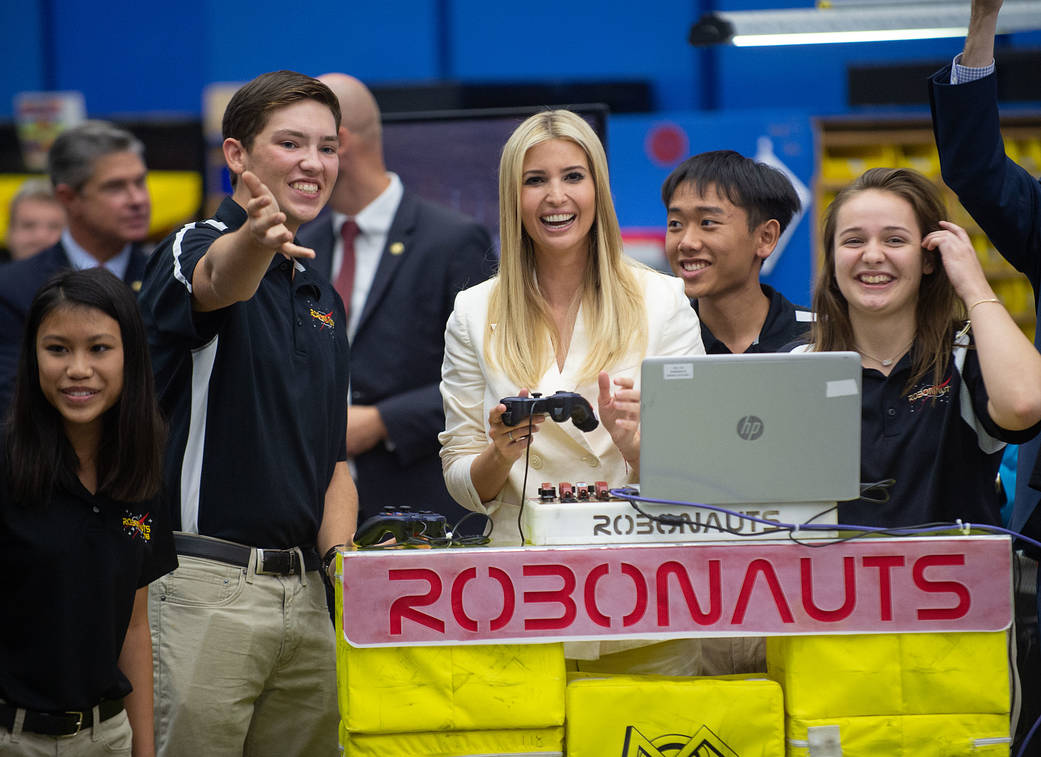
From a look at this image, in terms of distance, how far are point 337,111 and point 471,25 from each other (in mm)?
5672

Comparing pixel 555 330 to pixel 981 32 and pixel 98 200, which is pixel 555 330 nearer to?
pixel 981 32

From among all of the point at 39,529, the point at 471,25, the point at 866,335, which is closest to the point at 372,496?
the point at 39,529

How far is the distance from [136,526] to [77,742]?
1.26ft

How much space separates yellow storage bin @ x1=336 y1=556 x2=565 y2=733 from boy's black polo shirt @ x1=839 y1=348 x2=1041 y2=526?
668 mm

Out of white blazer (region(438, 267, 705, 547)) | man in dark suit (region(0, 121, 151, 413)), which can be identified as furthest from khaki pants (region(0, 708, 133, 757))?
man in dark suit (region(0, 121, 151, 413))

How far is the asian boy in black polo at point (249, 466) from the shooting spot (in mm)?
2203

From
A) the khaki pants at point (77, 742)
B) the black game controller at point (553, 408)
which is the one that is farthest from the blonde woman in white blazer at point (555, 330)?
the khaki pants at point (77, 742)

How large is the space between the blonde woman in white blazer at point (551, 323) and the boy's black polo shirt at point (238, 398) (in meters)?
0.29

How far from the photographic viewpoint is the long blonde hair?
2312mm

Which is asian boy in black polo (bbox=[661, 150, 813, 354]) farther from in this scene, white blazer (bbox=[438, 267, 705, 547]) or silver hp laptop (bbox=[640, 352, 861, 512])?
A: silver hp laptop (bbox=[640, 352, 861, 512])

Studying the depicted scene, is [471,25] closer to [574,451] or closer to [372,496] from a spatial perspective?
[372,496]

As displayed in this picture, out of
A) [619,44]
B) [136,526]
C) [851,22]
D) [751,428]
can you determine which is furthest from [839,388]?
[619,44]

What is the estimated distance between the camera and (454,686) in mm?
1868

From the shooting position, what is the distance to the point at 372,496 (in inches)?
133
